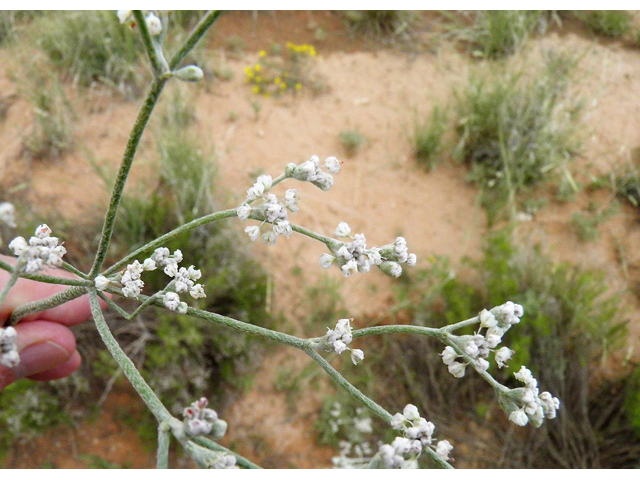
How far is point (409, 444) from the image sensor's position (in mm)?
956

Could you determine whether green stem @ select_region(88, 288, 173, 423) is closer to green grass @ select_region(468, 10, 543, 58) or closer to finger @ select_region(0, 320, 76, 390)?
finger @ select_region(0, 320, 76, 390)

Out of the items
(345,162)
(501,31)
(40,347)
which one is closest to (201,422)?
(40,347)

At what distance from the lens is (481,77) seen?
13.4 feet

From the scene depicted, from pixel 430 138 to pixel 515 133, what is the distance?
605 millimetres

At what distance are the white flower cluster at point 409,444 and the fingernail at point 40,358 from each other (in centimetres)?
136

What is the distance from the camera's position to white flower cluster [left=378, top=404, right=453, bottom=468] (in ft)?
3.03

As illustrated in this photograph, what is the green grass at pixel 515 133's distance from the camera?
380 centimetres

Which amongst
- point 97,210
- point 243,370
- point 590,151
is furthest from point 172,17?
point 590,151

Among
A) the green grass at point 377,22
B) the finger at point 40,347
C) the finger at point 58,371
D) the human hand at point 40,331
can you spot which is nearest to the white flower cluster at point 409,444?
the human hand at point 40,331

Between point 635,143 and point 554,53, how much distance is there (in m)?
0.99

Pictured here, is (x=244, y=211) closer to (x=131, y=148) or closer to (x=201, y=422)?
(x=131, y=148)

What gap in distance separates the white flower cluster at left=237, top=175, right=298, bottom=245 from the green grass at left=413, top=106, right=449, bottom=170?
295 cm

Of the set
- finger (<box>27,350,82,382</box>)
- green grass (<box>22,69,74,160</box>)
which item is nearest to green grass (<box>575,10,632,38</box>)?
green grass (<box>22,69,74,160</box>)

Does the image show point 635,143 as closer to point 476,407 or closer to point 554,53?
point 554,53
